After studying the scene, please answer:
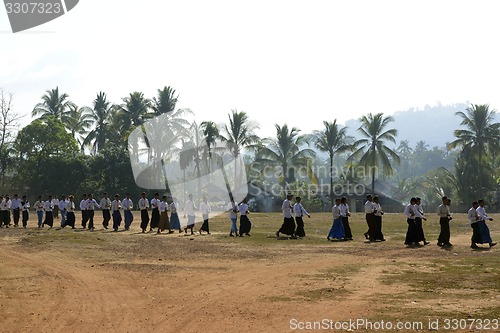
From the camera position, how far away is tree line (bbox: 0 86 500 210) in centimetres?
5866

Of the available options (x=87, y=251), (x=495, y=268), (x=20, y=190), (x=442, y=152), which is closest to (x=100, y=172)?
(x=20, y=190)

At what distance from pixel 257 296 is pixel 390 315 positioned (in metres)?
2.78

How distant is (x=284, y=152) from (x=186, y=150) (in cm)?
1080

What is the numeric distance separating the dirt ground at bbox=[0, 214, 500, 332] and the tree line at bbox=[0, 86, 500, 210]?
125ft

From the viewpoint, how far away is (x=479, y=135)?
2485 inches

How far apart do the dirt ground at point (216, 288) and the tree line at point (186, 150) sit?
38.2 metres

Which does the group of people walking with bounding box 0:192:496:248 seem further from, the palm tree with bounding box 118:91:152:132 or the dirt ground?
the palm tree with bounding box 118:91:152:132

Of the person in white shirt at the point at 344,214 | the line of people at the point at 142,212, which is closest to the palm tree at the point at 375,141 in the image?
the line of people at the point at 142,212

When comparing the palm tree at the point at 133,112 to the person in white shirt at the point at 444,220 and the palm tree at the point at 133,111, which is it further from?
the person in white shirt at the point at 444,220

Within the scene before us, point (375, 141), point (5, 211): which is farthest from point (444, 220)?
point (375, 141)

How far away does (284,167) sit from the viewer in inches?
2662

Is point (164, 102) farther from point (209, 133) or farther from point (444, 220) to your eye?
point (444, 220)

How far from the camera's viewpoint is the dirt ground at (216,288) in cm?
946

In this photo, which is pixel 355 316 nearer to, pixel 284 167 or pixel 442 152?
pixel 284 167
